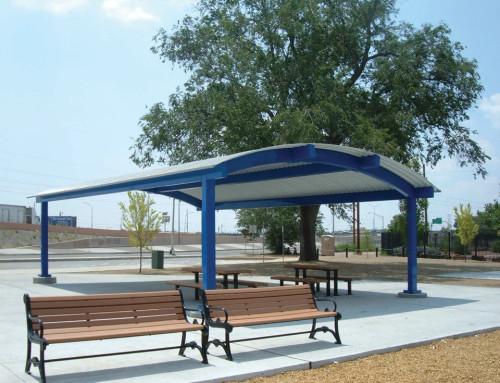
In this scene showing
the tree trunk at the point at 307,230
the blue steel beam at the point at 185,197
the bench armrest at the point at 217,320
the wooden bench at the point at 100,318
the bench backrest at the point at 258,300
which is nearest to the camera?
the wooden bench at the point at 100,318

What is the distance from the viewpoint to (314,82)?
25250mm

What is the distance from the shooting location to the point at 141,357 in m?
7.65

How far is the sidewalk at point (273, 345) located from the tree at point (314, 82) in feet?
40.4

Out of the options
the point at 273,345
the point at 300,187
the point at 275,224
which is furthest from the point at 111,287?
the point at 275,224

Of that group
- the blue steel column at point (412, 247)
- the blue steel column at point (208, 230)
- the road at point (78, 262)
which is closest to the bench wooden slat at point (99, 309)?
the blue steel column at point (208, 230)

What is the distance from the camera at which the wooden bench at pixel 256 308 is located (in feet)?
24.9

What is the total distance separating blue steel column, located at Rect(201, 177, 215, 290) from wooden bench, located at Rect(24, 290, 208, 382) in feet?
10.4

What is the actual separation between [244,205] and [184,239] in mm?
59333

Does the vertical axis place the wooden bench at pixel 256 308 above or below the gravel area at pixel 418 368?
above

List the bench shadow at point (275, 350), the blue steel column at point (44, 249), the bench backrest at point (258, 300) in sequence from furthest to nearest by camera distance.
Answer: the blue steel column at point (44, 249) < the bench backrest at point (258, 300) < the bench shadow at point (275, 350)

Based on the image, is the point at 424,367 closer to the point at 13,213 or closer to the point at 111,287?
the point at 111,287

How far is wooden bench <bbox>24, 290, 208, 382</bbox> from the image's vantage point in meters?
6.54

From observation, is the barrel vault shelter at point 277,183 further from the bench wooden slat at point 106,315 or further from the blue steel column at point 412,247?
the bench wooden slat at point 106,315

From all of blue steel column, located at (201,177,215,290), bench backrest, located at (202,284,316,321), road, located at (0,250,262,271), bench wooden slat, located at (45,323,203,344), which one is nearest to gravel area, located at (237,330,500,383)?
bench wooden slat, located at (45,323,203,344)
